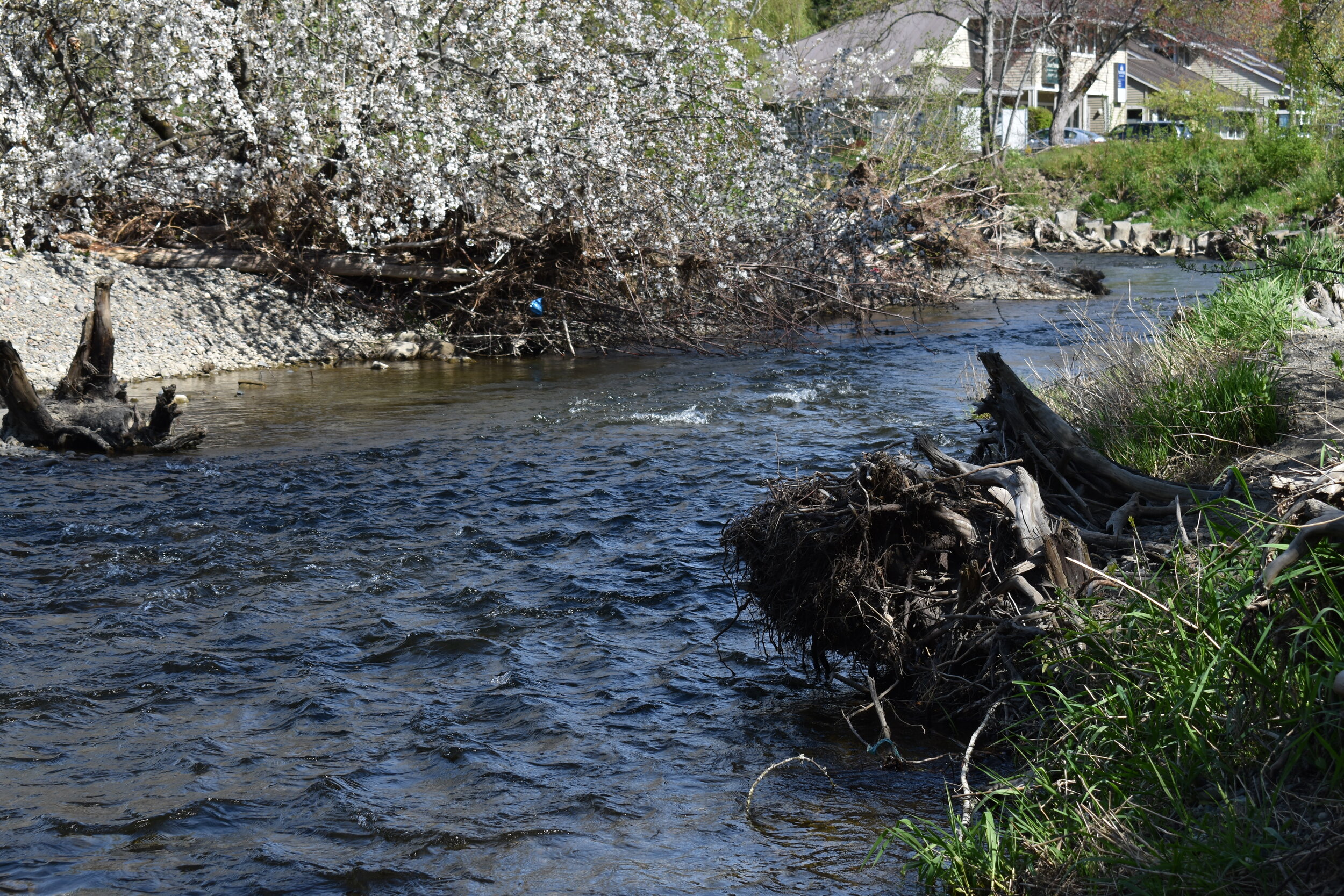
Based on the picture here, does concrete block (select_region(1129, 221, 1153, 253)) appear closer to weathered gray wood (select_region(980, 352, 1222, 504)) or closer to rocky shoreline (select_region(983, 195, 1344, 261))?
rocky shoreline (select_region(983, 195, 1344, 261))

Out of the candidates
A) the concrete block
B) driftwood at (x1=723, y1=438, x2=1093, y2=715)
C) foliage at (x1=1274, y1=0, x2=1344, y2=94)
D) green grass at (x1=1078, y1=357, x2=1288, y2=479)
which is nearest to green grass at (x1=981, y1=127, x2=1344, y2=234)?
the concrete block

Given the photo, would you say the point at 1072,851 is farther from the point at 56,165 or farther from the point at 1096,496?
the point at 56,165

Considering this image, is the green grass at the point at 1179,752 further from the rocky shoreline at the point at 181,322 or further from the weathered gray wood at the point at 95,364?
the rocky shoreline at the point at 181,322

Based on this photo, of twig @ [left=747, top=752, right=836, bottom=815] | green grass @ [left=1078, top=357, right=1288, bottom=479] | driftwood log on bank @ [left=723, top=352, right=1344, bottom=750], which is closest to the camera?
twig @ [left=747, top=752, right=836, bottom=815]

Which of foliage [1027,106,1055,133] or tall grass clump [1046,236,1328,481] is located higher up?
foliage [1027,106,1055,133]

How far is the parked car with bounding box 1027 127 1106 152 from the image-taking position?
139 ft

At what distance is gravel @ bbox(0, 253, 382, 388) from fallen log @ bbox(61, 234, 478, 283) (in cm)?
18

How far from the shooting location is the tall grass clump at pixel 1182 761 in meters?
3.21

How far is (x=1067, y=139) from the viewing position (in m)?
50.1

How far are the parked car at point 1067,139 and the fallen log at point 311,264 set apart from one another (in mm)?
31075

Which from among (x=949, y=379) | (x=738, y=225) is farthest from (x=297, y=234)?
(x=949, y=379)

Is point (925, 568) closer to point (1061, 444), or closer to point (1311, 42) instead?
point (1061, 444)

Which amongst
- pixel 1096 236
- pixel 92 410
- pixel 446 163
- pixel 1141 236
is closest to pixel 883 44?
pixel 1096 236

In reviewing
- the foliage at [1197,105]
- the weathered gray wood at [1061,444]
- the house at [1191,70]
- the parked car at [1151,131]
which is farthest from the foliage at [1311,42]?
the house at [1191,70]
